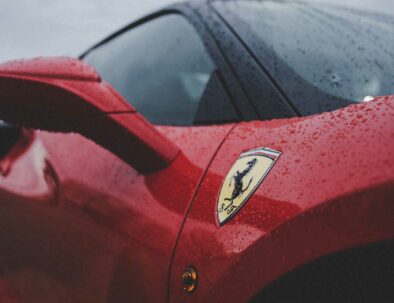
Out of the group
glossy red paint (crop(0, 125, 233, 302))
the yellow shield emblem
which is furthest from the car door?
the yellow shield emblem

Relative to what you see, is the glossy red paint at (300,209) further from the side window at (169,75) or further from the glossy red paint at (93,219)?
the side window at (169,75)

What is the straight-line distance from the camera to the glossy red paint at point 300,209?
0.64 meters

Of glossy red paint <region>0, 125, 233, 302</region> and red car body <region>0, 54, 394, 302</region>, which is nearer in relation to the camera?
red car body <region>0, 54, 394, 302</region>

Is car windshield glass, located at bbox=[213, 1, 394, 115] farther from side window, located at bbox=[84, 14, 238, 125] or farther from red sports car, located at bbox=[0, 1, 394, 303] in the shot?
side window, located at bbox=[84, 14, 238, 125]

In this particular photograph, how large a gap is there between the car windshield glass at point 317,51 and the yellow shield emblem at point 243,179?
0.58ft

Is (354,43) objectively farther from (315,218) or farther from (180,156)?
(315,218)

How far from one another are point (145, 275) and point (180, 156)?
28cm

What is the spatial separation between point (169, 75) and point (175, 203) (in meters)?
0.69

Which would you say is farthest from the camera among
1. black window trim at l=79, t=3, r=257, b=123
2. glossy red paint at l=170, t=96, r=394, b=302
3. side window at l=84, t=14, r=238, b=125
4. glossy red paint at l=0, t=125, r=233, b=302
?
side window at l=84, t=14, r=238, b=125

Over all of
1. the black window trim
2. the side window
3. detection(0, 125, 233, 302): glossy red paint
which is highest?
the black window trim

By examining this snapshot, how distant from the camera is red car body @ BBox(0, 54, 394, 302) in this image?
2.24 ft

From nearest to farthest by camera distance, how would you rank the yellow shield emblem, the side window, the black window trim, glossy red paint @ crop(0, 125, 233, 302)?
the yellow shield emblem → glossy red paint @ crop(0, 125, 233, 302) → the black window trim → the side window

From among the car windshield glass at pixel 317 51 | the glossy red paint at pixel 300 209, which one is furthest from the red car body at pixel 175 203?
the car windshield glass at pixel 317 51

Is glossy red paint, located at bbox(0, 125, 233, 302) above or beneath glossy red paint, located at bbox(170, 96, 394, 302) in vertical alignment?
beneath
